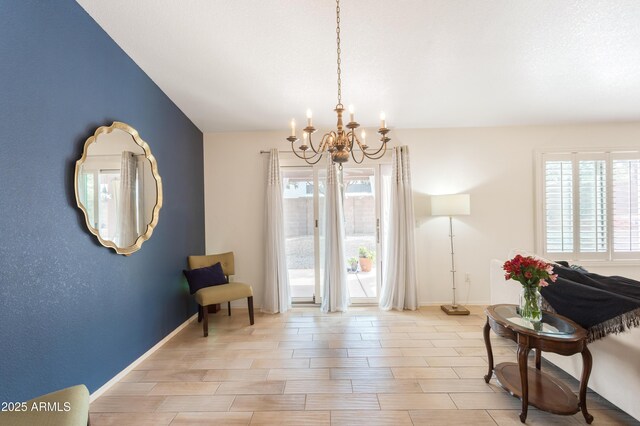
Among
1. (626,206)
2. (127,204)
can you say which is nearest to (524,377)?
(127,204)

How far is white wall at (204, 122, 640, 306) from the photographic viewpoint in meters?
4.00

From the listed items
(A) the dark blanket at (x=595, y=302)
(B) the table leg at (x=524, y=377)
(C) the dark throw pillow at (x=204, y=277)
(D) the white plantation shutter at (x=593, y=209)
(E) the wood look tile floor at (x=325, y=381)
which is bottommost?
(E) the wood look tile floor at (x=325, y=381)

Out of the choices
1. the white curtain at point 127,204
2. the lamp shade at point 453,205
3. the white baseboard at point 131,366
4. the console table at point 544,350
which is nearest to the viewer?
the console table at point 544,350

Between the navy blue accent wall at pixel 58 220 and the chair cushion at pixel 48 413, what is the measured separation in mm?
810

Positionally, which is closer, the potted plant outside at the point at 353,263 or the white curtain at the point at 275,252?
the white curtain at the point at 275,252

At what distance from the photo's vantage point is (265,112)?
3549mm

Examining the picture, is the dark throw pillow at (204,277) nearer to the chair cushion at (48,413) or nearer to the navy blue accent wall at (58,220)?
the navy blue accent wall at (58,220)

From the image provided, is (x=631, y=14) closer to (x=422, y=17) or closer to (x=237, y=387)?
(x=422, y=17)

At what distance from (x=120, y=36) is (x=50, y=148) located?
1.21 m

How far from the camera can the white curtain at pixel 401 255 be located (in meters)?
3.87

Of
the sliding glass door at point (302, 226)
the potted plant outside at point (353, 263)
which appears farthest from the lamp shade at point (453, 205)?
the sliding glass door at point (302, 226)

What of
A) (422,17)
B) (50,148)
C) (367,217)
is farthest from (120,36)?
(367,217)

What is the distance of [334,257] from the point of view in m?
3.88

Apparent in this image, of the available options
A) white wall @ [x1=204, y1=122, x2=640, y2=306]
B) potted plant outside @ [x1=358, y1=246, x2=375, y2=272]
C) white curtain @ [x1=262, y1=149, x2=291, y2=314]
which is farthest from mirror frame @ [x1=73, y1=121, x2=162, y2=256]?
potted plant outside @ [x1=358, y1=246, x2=375, y2=272]
